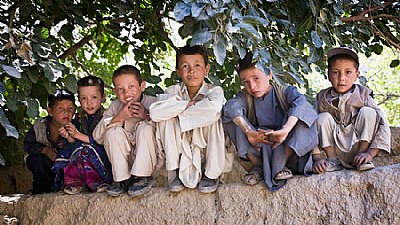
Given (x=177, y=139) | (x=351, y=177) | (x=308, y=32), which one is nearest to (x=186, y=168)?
(x=177, y=139)

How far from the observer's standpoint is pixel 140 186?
3.34 m

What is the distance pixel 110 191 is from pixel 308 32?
5.38 ft

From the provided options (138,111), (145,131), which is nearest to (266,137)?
(145,131)

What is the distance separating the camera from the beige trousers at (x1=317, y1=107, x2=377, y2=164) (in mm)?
3160

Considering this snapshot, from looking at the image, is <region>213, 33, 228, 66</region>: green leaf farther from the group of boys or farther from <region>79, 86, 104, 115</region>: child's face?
<region>79, 86, 104, 115</region>: child's face

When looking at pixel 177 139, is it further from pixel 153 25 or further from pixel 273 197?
pixel 153 25

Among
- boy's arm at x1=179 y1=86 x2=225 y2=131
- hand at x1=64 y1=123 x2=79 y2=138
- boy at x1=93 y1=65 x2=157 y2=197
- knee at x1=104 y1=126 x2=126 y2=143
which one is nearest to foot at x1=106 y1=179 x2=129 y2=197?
boy at x1=93 y1=65 x2=157 y2=197

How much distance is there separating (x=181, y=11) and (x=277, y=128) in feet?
3.25

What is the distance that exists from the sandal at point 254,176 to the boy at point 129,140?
55 centimetres

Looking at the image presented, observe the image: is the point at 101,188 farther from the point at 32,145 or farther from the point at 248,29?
the point at 248,29

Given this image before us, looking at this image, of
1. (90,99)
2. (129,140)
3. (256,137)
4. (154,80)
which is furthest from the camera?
(154,80)

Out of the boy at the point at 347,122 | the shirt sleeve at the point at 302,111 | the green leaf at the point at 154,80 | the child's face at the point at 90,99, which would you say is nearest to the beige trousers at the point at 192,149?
the shirt sleeve at the point at 302,111

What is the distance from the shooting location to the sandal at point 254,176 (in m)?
3.17

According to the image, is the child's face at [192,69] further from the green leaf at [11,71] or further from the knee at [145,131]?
the green leaf at [11,71]
